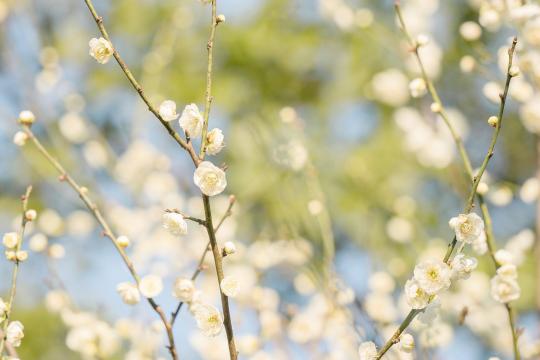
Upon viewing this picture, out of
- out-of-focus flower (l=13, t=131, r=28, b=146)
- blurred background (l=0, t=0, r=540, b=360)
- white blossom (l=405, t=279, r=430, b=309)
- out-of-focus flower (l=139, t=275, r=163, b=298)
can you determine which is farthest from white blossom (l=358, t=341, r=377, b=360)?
out-of-focus flower (l=13, t=131, r=28, b=146)

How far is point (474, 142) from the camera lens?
4.21 metres

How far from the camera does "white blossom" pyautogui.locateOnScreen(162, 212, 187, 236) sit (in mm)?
899

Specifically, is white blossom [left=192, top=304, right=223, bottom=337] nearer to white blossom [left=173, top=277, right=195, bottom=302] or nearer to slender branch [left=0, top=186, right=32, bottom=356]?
white blossom [left=173, top=277, right=195, bottom=302]

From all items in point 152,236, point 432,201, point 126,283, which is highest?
point 432,201

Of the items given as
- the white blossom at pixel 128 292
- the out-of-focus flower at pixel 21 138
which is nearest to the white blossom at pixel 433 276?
the white blossom at pixel 128 292

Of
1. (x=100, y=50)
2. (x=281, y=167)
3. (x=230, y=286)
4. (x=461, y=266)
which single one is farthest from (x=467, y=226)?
(x=281, y=167)

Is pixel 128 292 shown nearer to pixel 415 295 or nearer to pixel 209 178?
pixel 209 178

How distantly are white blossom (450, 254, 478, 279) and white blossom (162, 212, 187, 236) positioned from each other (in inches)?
13.4

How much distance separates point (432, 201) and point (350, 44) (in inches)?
62.3

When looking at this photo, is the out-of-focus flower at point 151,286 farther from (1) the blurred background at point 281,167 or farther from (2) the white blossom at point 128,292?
(1) the blurred background at point 281,167

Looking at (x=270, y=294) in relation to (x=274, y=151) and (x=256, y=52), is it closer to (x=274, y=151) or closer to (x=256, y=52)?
(x=274, y=151)

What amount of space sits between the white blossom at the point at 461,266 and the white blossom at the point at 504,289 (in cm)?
5

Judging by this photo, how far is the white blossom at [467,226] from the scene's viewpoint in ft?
2.74

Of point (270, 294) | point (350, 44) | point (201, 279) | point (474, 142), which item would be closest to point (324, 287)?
point (270, 294)
